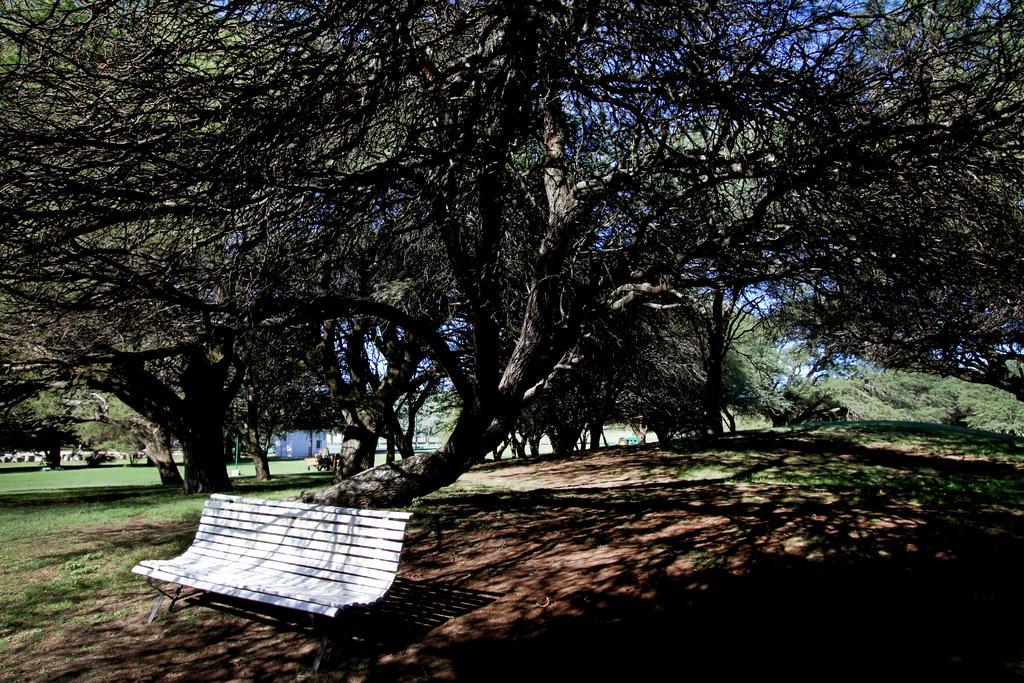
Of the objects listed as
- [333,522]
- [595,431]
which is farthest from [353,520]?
[595,431]

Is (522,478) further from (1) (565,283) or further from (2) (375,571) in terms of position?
(2) (375,571)

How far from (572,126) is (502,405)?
292cm

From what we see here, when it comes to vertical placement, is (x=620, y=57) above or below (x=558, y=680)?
above

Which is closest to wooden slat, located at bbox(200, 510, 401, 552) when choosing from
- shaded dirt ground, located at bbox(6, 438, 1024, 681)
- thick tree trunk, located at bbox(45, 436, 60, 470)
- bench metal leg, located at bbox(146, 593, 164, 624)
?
shaded dirt ground, located at bbox(6, 438, 1024, 681)

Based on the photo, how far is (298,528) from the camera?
5703 millimetres

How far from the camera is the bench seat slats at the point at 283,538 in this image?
5016 mm

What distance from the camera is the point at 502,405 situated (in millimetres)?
6855

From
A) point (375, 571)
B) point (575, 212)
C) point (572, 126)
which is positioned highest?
point (572, 126)

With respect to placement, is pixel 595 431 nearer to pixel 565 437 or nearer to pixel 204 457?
pixel 565 437

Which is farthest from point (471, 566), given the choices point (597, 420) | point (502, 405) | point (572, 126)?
point (597, 420)

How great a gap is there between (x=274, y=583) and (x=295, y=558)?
0.40m

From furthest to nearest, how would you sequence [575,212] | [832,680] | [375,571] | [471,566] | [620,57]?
[471,566]
[575,212]
[620,57]
[375,571]
[832,680]

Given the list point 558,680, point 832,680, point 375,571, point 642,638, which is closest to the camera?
point 832,680

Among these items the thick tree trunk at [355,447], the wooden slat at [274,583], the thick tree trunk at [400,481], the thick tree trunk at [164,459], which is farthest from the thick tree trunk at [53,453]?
the wooden slat at [274,583]
